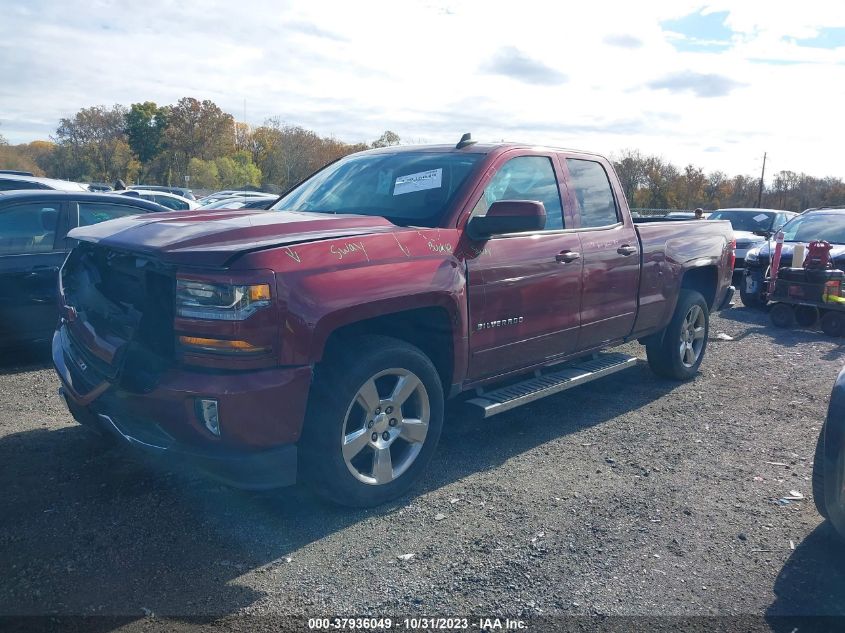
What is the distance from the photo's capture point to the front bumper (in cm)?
324

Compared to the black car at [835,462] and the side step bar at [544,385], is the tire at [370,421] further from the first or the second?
the black car at [835,462]

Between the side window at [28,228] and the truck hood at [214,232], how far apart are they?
8.74 feet

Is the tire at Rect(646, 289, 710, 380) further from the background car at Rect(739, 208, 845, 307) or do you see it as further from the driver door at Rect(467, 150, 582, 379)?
the background car at Rect(739, 208, 845, 307)

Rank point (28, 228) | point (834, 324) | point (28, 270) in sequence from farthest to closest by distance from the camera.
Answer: point (834, 324) < point (28, 228) < point (28, 270)

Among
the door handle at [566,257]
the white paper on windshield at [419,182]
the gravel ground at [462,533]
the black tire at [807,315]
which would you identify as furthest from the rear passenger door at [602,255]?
the black tire at [807,315]

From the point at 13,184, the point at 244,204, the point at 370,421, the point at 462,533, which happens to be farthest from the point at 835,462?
the point at 244,204

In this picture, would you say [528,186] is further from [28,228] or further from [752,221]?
[752,221]

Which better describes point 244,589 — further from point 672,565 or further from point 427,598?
point 672,565

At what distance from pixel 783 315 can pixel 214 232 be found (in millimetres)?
9101

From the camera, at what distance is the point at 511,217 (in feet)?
13.5

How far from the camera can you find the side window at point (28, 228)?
21.1ft

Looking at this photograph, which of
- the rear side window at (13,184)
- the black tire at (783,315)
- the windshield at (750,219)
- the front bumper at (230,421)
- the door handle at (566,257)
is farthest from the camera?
the windshield at (750,219)

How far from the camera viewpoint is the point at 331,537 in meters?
3.62

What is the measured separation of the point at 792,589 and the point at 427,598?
1672 millimetres
